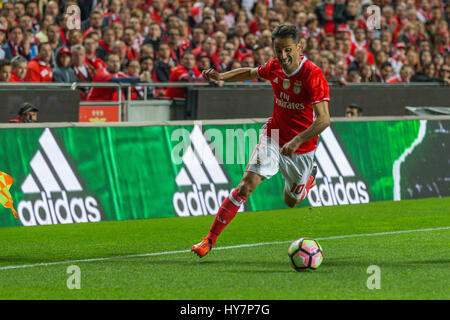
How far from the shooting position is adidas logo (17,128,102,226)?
41.3ft

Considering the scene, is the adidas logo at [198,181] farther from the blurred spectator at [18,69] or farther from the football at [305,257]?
the football at [305,257]

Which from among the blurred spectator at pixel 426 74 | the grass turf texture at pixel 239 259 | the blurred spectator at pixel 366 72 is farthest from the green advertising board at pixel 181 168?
the blurred spectator at pixel 426 74

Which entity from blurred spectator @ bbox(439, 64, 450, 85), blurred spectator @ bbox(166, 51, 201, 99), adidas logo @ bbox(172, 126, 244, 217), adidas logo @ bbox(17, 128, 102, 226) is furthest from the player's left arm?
blurred spectator @ bbox(439, 64, 450, 85)

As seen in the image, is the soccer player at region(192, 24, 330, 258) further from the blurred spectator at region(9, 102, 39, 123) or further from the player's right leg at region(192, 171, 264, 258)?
the blurred spectator at region(9, 102, 39, 123)

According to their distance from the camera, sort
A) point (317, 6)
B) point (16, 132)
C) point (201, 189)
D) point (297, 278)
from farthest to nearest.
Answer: point (317, 6) → point (201, 189) → point (16, 132) → point (297, 278)

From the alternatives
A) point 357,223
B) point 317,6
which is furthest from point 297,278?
point 317,6

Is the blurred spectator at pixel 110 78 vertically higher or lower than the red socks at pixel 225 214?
higher

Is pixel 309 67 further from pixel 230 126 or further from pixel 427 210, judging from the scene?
pixel 427 210

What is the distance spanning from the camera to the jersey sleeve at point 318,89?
31.3ft

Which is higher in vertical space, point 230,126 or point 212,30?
point 212,30

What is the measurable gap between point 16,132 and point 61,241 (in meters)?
2.07

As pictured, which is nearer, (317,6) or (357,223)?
(357,223)

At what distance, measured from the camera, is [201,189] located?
46.5 feet
